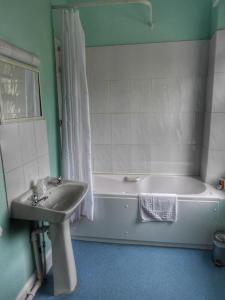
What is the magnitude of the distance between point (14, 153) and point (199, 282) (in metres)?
1.83

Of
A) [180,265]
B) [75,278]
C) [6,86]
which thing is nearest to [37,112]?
[6,86]

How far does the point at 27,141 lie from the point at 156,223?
150 cm

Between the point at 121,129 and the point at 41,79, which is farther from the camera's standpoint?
the point at 121,129

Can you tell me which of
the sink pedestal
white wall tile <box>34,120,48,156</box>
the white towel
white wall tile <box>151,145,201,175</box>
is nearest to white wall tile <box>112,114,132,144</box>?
white wall tile <box>151,145,201,175</box>

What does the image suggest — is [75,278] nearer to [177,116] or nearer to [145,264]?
[145,264]

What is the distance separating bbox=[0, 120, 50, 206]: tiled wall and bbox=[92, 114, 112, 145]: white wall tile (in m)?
0.98

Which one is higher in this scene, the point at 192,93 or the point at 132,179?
the point at 192,93

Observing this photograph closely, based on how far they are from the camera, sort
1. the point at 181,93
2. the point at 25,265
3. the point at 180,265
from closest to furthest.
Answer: the point at 25,265 → the point at 180,265 → the point at 181,93

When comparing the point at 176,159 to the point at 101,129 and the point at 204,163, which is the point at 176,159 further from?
the point at 101,129

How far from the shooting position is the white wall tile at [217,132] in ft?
7.86

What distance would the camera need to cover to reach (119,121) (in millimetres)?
2832

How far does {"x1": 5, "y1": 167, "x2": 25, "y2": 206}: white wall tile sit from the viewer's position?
1.48 m

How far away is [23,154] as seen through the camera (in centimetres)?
164

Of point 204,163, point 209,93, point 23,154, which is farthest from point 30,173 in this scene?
point 209,93
